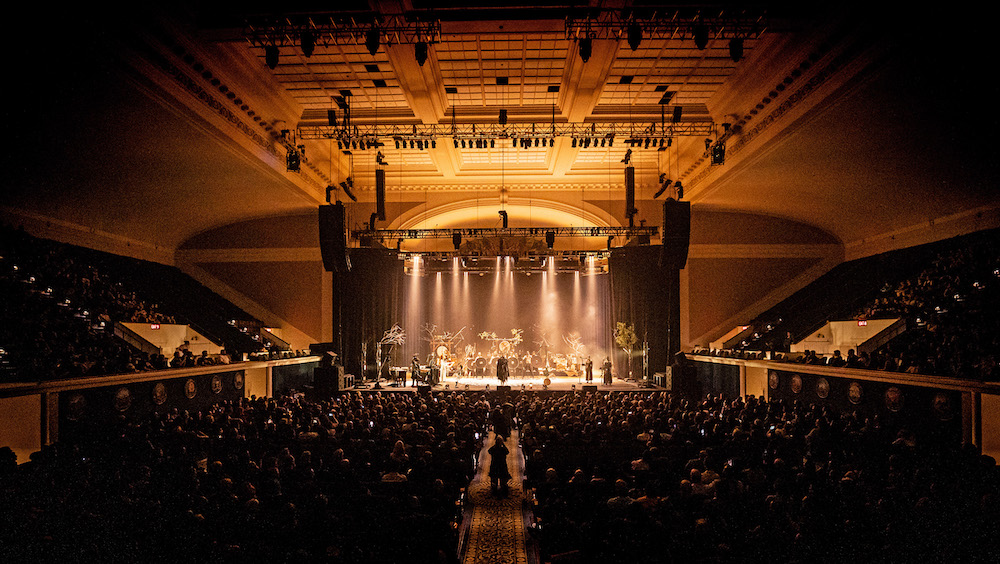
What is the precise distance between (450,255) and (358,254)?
3372mm

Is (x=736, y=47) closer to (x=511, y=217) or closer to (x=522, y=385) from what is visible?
(x=522, y=385)

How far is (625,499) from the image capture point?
5465mm

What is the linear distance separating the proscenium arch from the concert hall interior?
0.16 m

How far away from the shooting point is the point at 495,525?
7629 mm

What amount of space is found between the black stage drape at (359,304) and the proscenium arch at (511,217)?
1.89 metres

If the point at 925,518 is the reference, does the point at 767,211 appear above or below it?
above

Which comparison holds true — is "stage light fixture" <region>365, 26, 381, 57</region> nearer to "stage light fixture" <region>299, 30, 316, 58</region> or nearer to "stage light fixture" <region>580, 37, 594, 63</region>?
"stage light fixture" <region>299, 30, 316, 58</region>

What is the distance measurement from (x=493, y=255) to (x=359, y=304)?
5.22 metres

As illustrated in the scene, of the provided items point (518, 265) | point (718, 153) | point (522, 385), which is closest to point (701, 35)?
point (718, 153)

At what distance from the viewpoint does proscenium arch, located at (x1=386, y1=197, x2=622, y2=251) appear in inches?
812

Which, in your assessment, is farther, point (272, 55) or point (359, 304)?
point (359, 304)

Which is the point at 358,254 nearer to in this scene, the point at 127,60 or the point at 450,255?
the point at 450,255

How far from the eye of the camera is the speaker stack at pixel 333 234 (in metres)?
14.9

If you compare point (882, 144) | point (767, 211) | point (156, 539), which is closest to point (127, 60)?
point (156, 539)
